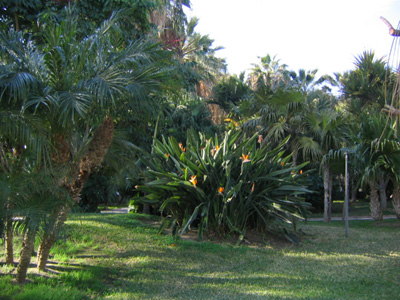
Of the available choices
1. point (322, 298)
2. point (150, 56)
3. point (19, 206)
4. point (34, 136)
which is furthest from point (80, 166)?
point (322, 298)

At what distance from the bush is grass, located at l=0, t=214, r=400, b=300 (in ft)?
2.31

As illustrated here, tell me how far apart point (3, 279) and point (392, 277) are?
6.26 metres

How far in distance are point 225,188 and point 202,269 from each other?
2236mm

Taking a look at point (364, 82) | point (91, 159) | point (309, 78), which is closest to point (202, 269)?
point (91, 159)

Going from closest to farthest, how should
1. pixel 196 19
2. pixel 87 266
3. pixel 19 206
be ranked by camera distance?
1. pixel 19 206
2. pixel 87 266
3. pixel 196 19

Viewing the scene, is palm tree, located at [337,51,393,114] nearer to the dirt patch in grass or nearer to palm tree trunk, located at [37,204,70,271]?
the dirt patch in grass

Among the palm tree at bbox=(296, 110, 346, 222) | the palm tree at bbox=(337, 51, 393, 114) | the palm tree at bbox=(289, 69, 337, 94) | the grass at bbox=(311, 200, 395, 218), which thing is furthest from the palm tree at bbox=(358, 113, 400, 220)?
the palm tree at bbox=(289, 69, 337, 94)

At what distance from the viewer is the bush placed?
9141 mm

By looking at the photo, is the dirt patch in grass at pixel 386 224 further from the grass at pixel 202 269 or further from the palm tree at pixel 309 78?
the palm tree at pixel 309 78

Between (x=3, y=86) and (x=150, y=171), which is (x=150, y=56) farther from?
(x=150, y=171)

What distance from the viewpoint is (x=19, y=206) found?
16.6 feet

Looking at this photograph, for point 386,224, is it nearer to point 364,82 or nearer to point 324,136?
point 324,136

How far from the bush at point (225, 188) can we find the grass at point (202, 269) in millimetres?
704

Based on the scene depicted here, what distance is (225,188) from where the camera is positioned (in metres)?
8.92
